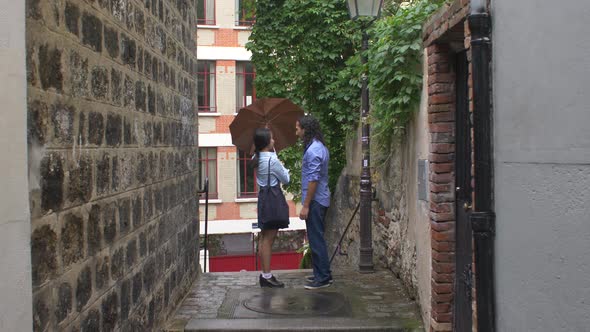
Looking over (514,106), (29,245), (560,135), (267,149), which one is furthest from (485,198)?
(267,149)

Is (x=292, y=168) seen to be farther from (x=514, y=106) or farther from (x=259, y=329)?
(x=514, y=106)

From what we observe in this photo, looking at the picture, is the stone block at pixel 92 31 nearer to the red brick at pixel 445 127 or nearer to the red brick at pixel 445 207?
the red brick at pixel 445 127

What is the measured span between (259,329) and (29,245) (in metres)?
3.13

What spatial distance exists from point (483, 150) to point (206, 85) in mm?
19098

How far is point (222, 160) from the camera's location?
2192 centimetres

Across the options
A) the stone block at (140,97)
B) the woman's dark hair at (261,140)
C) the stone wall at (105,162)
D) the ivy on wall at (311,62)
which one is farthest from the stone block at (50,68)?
the ivy on wall at (311,62)

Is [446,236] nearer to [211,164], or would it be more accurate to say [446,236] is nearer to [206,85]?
[211,164]

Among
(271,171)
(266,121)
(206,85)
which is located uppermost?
(206,85)

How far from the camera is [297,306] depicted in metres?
6.16

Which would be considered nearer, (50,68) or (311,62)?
(50,68)

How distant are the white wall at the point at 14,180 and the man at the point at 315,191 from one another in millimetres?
4293

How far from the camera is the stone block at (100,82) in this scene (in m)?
3.50

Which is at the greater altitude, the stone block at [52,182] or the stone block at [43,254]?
the stone block at [52,182]

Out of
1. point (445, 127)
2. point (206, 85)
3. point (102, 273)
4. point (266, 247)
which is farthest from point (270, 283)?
point (206, 85)
